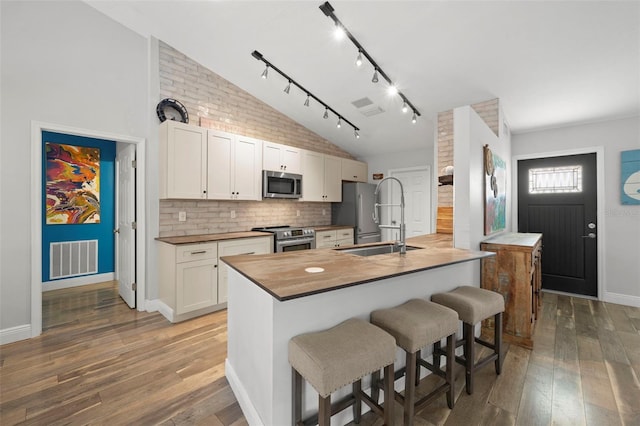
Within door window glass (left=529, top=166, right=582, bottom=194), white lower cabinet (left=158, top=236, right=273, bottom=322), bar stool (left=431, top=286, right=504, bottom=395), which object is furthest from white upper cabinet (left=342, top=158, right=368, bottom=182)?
bar stool (left=431, top=286, right=504, bottom=395)

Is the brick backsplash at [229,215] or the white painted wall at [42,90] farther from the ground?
the white painted wall at [42,90]

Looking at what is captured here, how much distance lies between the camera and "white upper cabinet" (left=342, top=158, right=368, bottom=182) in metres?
5.35

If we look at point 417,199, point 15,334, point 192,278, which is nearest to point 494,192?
point 417,199

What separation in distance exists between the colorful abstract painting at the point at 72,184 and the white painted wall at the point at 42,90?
1903 mm

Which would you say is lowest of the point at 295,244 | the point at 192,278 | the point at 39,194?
the point at 192,278

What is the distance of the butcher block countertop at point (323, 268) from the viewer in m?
1.29

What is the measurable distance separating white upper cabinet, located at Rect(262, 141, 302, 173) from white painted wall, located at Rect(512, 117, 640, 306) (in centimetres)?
412

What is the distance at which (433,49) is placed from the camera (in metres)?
2.76

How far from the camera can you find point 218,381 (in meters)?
2.00

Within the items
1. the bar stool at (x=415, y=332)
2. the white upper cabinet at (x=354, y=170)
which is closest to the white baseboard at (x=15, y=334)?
the bar stool at (x=415, y=332)

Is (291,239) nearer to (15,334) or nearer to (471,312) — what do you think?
(471,312)

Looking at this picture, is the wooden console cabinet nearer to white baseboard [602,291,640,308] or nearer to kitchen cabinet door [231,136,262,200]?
white baseboard [602,291,640,308]

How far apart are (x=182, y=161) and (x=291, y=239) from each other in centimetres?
177

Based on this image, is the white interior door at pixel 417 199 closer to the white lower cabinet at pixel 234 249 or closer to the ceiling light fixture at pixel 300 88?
the ceiling light fixture at pixel 300 88
